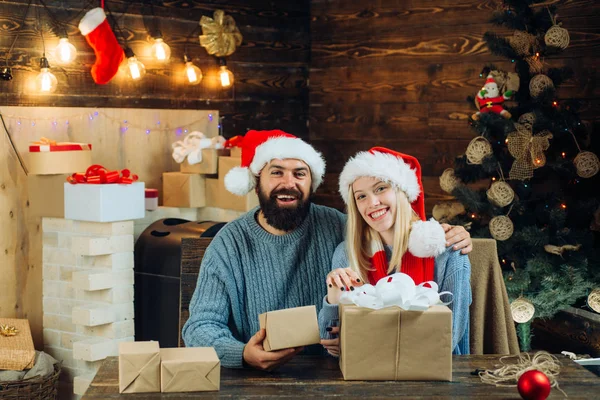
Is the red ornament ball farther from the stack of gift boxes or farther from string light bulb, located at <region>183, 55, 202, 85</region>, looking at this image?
string light bulb, located at <region>183, 55, 202, 85</region>

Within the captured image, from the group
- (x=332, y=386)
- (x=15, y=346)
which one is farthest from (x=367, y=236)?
(x=15, y=346)

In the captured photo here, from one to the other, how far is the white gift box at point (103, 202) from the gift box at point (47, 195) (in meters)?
0.10

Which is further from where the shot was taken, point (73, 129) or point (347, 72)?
point (347, 72)

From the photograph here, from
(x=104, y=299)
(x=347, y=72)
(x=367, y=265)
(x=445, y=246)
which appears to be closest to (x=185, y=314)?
(x=367, y=265)

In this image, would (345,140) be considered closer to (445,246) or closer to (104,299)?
(104,299)

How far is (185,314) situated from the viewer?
264 centimetres

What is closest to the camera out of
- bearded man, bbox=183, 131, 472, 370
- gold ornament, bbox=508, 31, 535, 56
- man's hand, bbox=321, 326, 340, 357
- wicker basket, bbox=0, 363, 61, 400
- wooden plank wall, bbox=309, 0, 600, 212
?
man's hand, bbox=321, 326, 340, 357

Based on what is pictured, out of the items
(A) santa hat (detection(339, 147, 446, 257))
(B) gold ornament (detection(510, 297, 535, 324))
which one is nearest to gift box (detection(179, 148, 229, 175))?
(B) gold ornament (detection(510, 297, 535, 324))

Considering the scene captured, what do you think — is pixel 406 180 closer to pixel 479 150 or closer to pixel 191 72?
pixel 479 150

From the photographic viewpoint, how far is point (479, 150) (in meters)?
4.10

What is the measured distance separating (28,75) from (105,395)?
2947 millimetres

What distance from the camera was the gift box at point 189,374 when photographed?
190 centimetres

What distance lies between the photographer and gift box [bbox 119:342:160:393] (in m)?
1.89

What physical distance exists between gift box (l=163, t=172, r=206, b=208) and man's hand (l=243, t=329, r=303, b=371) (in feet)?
9.39
